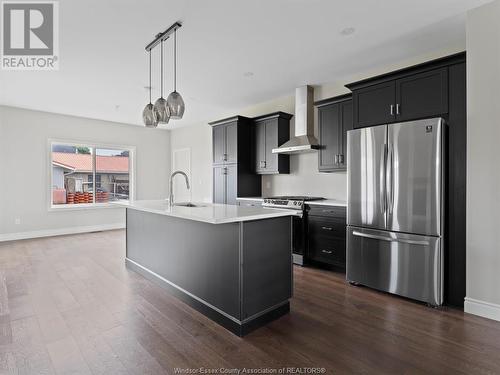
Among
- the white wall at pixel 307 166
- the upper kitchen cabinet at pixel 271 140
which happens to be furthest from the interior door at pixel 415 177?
the upper kitchen cabinet at pixel 271 140

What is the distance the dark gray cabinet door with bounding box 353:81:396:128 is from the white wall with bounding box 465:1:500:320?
0.69 m

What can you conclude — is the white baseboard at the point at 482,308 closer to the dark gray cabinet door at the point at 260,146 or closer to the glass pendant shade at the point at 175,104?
the glass pendant shade at the point at 175,104

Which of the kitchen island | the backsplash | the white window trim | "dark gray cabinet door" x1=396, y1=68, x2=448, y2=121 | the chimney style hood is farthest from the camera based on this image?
the white window trim

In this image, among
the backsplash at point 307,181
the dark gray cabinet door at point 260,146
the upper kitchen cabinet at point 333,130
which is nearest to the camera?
the upper kitchen cabinet at point 333,130

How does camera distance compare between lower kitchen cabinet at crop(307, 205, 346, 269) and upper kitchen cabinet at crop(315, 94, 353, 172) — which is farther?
upper kitchen cabinet at crop(315, 94, 353, 172)

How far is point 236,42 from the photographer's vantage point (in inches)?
123

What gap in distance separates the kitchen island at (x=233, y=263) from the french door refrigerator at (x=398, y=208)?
107 centimetres

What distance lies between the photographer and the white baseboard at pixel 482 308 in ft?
8.00

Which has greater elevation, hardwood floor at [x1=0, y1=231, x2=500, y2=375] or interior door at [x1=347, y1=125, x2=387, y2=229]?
interior door at [x1=347, y1=125, x2=387, y2=229]

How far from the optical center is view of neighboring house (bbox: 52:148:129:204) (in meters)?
6.37

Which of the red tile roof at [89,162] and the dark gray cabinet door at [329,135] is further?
the red tile roof at [89,162]

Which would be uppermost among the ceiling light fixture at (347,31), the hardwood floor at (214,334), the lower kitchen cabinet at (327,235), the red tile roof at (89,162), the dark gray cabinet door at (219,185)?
the ceiling light fixture at (347,31)

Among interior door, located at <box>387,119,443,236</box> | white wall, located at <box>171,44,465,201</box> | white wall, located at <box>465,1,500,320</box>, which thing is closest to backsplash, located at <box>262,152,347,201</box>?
white wall, located at <box>171,44,465,201</box>

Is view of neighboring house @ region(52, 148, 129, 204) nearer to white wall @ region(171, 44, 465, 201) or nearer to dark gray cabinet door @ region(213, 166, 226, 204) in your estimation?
white wall @ region(171, 44, 465, 201)
